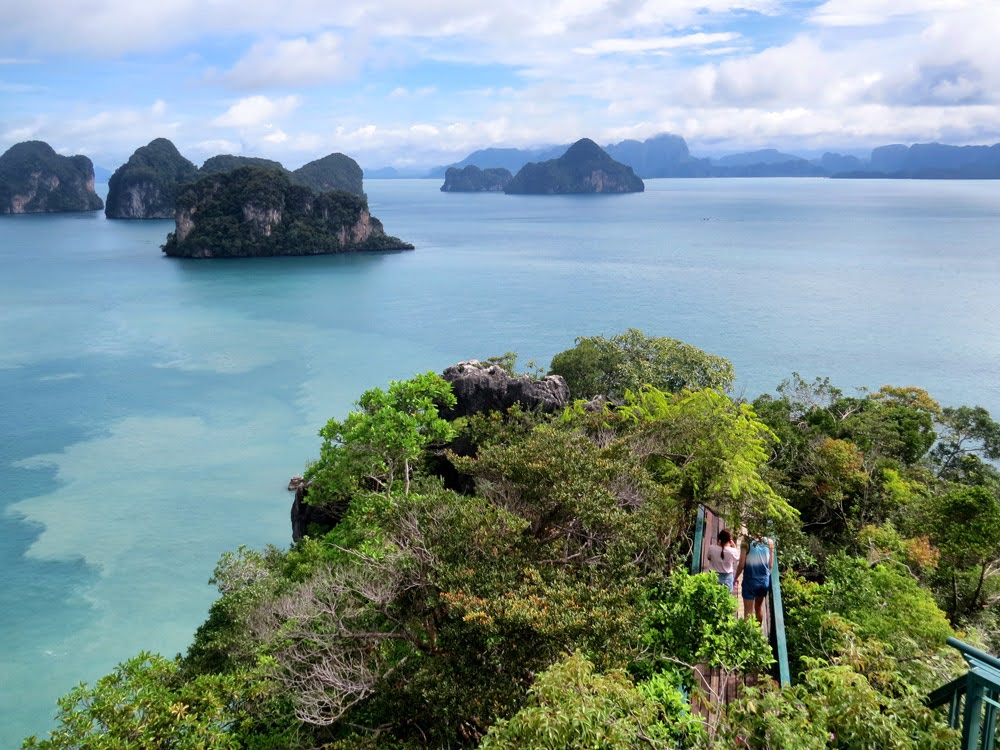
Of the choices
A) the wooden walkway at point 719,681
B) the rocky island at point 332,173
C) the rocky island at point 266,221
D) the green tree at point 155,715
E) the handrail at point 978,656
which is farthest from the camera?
the rocky island at point 332,173

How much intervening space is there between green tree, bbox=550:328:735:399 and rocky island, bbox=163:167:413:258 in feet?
241

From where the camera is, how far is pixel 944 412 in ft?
86.2

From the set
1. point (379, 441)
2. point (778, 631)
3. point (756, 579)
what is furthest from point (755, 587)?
point (379, 441)

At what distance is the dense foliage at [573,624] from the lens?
532cm

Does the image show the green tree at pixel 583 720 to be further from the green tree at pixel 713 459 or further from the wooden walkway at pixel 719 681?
the green tree at pixel 713 459

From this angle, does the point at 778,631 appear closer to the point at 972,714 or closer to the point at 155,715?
the point at 972,714

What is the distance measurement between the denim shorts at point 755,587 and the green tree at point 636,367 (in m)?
15.6

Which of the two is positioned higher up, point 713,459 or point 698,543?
point 713,459

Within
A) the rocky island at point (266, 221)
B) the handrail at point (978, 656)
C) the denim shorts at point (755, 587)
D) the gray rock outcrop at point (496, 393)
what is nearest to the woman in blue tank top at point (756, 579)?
the denim shorts at point (755, 587)

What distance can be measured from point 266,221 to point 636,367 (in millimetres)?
82878

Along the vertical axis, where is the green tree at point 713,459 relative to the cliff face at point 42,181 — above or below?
below

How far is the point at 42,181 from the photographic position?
527ft

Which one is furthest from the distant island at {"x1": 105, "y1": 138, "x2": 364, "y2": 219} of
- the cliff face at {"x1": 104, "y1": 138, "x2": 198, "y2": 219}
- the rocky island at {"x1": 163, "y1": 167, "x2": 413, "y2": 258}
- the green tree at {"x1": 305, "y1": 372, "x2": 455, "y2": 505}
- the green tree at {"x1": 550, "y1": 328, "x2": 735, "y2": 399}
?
the green tree at {"x1": 305, "y1": 372, "x2": 455, "y2": 505}

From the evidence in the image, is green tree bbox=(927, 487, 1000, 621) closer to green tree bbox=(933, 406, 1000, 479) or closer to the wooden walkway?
the wooden walkway
